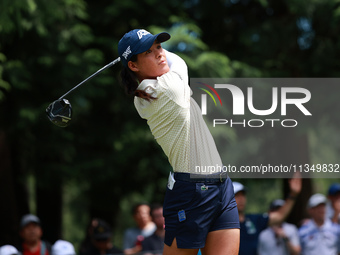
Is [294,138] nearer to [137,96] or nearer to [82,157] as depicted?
[82,157]

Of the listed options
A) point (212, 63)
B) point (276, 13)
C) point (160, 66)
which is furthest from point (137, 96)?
point (276, 13)

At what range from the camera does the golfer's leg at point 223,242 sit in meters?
3.49

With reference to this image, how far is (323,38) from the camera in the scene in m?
9.96

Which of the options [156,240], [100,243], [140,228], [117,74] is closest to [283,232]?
[156,240]

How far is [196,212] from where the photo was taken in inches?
138

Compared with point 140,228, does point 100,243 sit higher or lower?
lower

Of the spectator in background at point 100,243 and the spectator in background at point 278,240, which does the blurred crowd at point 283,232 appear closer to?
the spectator in background at point 278,240

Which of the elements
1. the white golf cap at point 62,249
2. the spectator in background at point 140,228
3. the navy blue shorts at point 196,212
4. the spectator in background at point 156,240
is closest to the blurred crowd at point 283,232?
the spectator in background at point 156,240

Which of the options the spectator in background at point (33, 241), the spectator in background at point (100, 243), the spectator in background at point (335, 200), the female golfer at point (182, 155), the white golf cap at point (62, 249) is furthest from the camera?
the spectator in background at point (335, 200)

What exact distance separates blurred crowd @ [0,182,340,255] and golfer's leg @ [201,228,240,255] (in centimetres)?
233

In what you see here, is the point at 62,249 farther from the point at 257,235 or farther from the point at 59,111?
the point at 59,111

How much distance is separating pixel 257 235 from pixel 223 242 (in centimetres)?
285

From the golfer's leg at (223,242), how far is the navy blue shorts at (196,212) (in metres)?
0.03

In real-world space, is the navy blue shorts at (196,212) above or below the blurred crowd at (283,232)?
below
